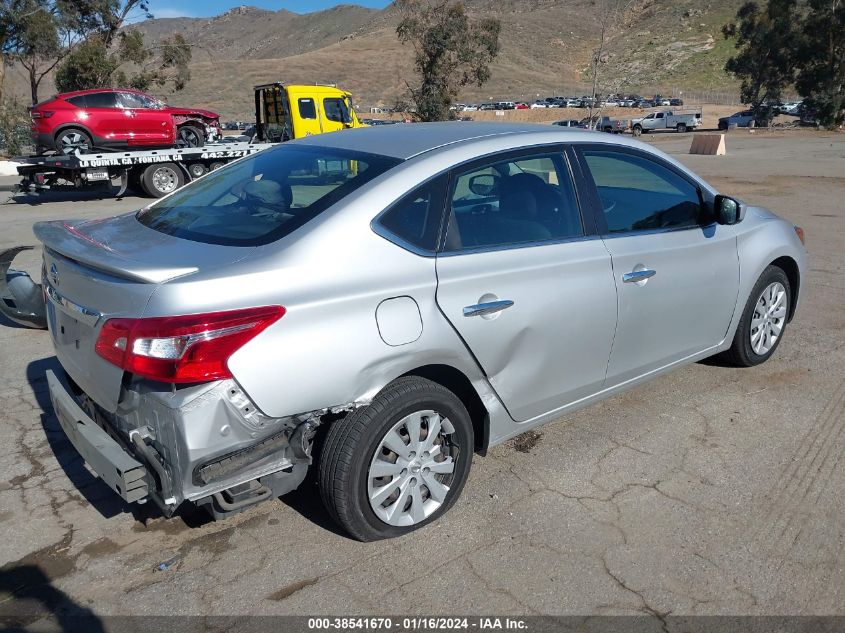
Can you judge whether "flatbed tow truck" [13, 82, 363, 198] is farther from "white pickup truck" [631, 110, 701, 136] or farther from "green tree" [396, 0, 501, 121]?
"white pickup truck" [631, 110, 701, 136]

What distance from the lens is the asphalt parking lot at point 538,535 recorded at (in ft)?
9.12

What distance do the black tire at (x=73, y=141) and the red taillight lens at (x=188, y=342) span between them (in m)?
15.0

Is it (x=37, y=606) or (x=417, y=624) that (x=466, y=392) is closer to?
(x=417, y=624)

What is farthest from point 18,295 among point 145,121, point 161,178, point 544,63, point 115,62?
point 544,63

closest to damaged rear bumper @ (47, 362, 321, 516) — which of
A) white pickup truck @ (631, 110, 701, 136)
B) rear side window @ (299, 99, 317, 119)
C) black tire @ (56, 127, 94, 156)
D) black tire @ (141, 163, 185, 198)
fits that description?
black tire @ (141, 163, 185, 198)

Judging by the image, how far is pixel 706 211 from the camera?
13.9 feet

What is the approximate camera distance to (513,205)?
3488mm

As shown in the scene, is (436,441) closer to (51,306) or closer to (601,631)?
(601,631)

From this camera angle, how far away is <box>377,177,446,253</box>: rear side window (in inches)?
118

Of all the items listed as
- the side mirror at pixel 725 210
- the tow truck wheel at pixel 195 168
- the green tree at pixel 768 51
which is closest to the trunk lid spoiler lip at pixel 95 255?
the side mirror at pixel 725 210

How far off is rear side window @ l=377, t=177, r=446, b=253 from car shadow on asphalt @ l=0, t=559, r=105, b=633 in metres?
1.88

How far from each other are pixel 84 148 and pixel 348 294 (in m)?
15.5

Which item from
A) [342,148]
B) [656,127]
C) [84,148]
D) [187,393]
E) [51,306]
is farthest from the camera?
[656,127]

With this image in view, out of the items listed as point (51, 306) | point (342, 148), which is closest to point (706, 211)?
point (342, 148)
